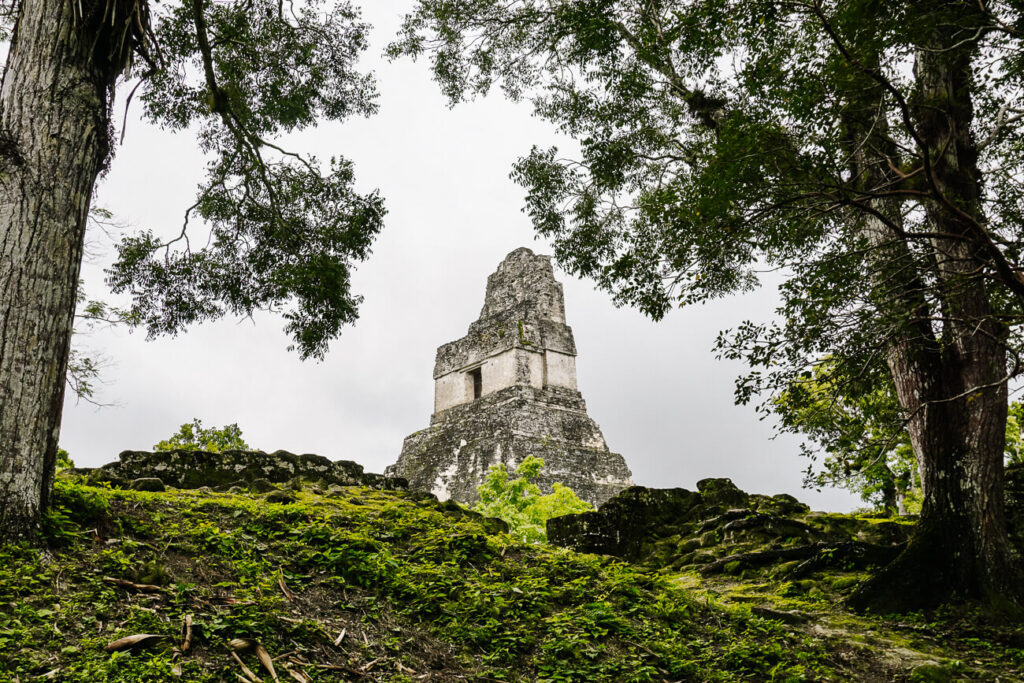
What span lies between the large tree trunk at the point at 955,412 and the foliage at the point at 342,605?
60.7 inches

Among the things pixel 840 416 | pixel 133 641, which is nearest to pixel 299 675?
pixel 133 641

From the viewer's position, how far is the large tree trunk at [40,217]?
12.4 ft

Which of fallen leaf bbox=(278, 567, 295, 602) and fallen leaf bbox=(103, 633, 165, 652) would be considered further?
fallen leaf bbox=(278, 567, 295, 602)

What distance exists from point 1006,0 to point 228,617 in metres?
6.16

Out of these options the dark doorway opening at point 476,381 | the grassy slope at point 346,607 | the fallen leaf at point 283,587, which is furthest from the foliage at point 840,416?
the dark doorway opening at point 476,381

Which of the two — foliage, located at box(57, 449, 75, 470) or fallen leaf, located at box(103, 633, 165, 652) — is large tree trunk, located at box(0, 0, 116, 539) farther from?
foliage, located at box(57, 449, 75, 470)

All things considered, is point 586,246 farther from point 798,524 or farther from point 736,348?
point 798,524

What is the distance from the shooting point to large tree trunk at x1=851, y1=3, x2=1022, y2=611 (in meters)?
5.59

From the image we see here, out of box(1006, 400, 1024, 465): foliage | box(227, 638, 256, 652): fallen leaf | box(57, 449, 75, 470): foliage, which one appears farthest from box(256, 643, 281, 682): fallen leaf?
box(1006, 400, 1024, 465): foliage

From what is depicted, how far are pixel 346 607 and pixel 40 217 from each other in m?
2.72

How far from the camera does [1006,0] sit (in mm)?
5094

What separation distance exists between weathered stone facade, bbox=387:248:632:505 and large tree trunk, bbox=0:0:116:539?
13020 millimetres

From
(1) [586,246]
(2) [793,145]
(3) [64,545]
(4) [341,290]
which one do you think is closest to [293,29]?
(4) [341,290]

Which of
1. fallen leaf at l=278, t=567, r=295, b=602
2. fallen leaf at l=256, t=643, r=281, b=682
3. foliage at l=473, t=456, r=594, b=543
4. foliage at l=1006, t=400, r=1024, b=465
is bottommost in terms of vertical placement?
fallen leaf at l=256, t=643, r=281, b=682
